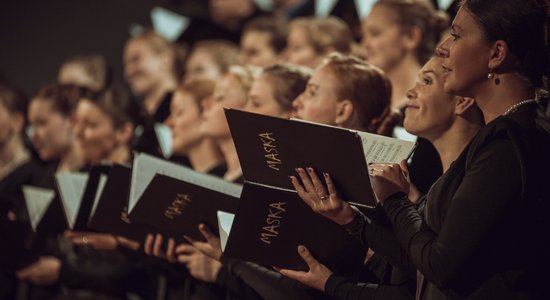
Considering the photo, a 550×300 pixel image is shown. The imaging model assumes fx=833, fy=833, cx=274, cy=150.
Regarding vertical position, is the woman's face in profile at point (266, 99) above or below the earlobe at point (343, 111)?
below

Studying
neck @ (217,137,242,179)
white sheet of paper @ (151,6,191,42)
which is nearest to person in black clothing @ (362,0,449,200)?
neck @ (217,137,242,179)

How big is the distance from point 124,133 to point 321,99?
1.69 meters

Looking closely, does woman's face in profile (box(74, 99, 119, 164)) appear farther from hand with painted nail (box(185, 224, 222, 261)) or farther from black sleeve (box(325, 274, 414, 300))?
black sleeve (box(325, 274, 414, 300))

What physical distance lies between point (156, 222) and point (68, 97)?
2154mm

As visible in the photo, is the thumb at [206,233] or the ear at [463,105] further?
the thumb at [206,233]

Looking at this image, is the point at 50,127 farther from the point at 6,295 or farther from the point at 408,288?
the point at 408,288

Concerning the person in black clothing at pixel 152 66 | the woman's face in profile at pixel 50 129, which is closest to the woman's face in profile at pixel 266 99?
the woman's face in profile at pixel 50 129

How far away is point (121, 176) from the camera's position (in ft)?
9.25

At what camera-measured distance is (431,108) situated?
2268 millimetres

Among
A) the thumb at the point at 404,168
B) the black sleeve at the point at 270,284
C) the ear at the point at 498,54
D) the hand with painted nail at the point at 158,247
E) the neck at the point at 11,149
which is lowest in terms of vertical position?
the neck at the point at 11,149

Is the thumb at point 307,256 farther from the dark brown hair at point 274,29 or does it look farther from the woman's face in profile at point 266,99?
the dark brown hair at point 274,29

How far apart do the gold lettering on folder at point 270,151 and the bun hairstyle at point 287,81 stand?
1.08 meters

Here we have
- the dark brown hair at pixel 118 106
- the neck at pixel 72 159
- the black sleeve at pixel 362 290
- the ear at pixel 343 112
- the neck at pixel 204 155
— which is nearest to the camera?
the black sleeve at pixel 362 290

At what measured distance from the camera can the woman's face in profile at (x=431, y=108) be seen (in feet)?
7.41
